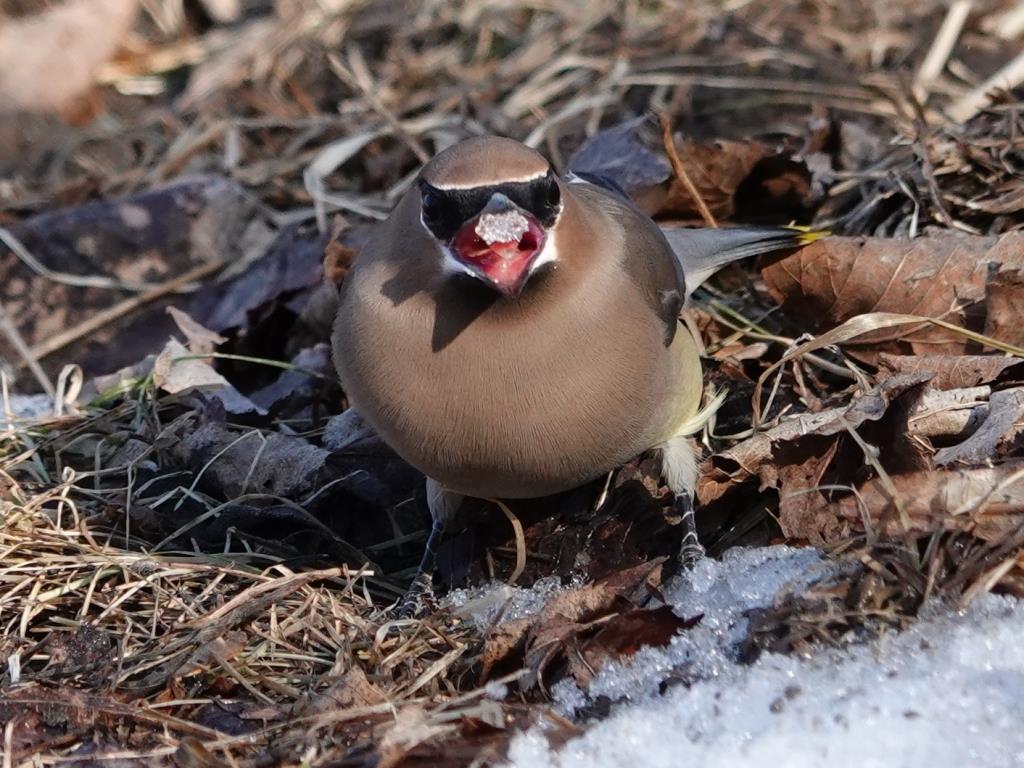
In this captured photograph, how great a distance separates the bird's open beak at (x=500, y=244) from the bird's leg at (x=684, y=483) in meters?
0.88

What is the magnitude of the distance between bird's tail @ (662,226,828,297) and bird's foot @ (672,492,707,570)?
0.87 metres

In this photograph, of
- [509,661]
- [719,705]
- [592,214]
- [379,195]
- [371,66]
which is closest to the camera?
[719,705]

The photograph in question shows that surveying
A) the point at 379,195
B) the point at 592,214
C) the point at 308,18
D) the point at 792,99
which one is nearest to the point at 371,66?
the point at 308,18

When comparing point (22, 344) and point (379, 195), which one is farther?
point (379, 195)

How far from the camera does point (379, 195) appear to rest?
6180mm

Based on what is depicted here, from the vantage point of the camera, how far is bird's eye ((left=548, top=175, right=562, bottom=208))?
3.44m

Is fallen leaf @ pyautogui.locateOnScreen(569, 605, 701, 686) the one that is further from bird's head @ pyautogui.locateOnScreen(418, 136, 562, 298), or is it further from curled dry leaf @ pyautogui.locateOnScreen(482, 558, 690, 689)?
bird's head @ pyautogui.locateOnScreen(418, 136, 562, 298)

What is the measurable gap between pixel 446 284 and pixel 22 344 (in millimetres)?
2934

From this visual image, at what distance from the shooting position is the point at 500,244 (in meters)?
3.26

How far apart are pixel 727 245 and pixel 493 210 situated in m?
1.45

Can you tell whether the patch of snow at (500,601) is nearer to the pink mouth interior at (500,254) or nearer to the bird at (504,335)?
the bird at (504,335)

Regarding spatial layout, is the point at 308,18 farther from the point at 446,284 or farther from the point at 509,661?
the point at 509,661

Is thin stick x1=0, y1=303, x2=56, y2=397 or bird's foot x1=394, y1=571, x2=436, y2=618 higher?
bird's foot x1=394, y1=571, x2=436, y2=618

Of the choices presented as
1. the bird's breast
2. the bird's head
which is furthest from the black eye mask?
the bird's breast
